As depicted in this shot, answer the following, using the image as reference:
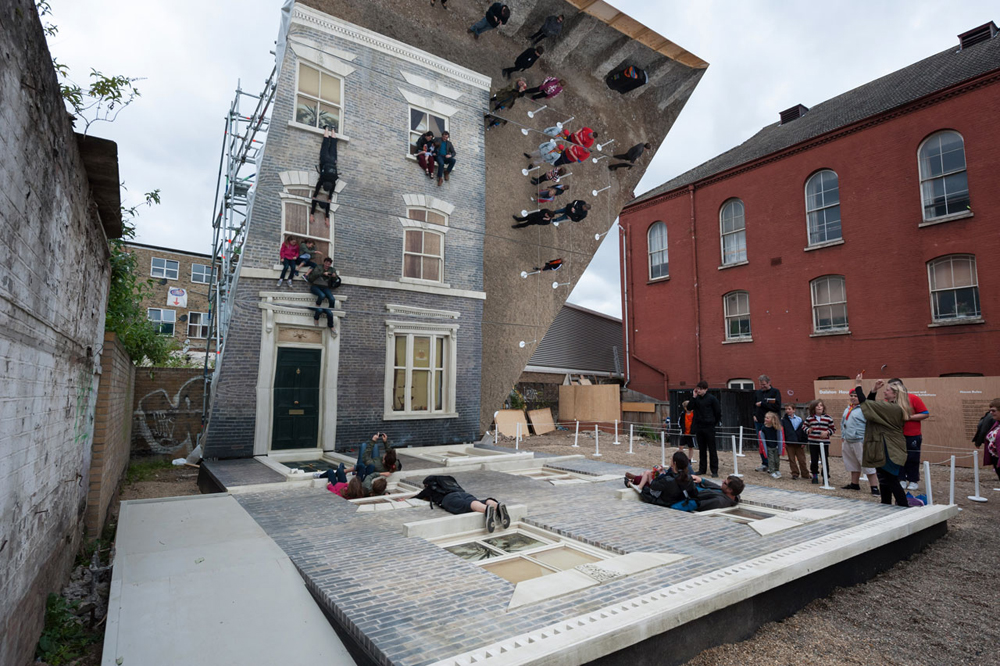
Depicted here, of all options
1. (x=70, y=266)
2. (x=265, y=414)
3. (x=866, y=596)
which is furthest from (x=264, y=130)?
(x=866, y=596)

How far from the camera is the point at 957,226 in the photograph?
1662 centimetres

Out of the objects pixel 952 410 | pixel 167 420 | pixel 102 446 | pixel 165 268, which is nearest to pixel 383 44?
pixel 167 420

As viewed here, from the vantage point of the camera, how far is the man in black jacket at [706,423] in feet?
34.4

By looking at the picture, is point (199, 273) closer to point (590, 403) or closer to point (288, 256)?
point (590, 403)

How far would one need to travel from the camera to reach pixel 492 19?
13328 millimetres

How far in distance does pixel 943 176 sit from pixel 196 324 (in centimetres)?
4022

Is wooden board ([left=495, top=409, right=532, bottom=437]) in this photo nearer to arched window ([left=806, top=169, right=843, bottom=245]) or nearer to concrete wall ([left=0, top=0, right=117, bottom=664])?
arched window ([left=806, top=169, right=843, bottom=245])

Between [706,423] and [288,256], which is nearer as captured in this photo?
[706,423]

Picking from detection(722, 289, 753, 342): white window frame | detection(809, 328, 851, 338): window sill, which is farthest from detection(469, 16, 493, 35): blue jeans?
detection(809, 328, 851, 338): window sill

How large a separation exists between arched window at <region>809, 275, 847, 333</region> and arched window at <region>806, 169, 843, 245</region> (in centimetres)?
145

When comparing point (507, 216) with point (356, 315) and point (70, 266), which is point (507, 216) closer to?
point (356, 315)

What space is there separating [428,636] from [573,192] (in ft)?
47.1

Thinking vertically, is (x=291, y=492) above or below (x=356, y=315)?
below

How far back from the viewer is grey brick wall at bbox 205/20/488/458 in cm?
1142
